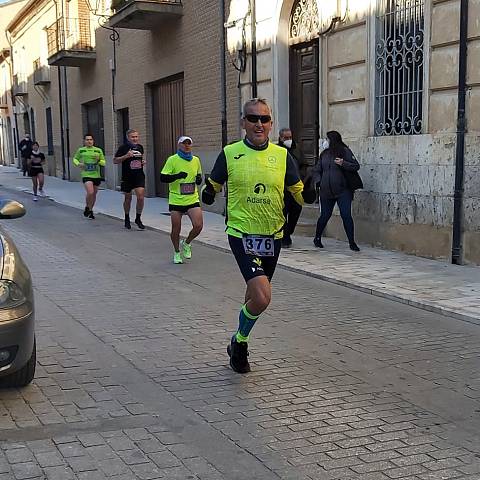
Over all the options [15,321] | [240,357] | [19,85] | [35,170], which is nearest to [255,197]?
[240,357]

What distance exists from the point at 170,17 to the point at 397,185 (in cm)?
940

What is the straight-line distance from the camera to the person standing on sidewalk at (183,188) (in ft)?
29.7

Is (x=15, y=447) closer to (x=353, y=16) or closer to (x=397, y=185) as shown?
(x=397, y=185)

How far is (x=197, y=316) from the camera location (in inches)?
249

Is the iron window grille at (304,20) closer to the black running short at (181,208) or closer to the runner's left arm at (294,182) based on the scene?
the black running short at (181,208)

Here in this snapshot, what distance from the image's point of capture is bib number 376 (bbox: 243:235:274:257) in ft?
15.0

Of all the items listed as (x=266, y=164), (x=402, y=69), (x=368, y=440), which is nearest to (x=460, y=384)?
(x=368, y=440)

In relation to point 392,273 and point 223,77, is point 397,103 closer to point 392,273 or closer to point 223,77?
point 392,273

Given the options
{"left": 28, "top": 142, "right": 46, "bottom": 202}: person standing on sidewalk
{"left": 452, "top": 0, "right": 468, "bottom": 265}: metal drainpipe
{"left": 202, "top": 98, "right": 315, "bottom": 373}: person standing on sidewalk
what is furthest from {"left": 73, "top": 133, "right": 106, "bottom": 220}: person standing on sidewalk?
{"left": 202, "top": 98, "right": 315, "bottom": 373}: person standing on sidewalk

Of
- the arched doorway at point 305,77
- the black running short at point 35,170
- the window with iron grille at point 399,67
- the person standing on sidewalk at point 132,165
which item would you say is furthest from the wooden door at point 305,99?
the black running short at point 35,170

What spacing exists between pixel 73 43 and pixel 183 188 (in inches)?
672

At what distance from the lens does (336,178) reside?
32.0 ft

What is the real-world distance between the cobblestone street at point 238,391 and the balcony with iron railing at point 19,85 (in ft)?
104

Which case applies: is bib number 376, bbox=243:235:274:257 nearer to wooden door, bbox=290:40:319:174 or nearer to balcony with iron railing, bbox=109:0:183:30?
wooden door, bbox=290:40:319:174
